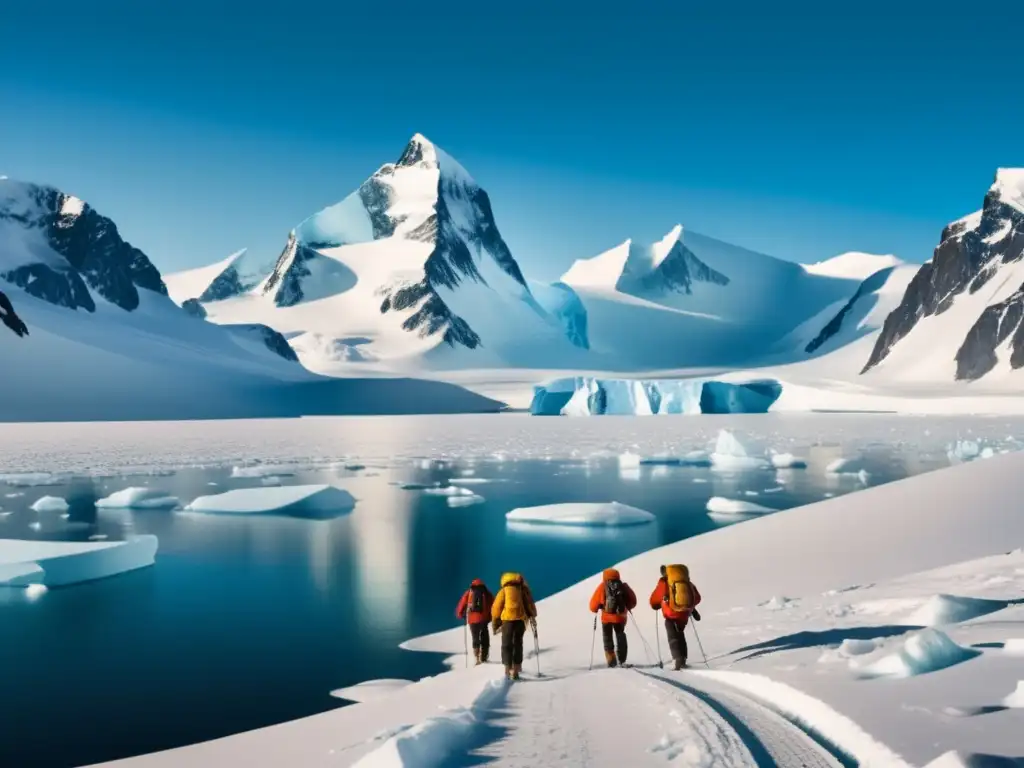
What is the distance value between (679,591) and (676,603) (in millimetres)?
107

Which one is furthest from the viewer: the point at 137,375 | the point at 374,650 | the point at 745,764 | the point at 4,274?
the point at 4,274

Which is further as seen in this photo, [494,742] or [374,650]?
[374,650]

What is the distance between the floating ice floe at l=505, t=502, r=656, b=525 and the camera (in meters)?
20.5

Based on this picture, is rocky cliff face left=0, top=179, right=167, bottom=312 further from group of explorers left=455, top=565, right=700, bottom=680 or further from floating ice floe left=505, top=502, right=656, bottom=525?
group of explorers left=455, top=565, right=700, bottom=680

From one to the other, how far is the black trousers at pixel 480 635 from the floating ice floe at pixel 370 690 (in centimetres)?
76

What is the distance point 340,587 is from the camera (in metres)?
14.3

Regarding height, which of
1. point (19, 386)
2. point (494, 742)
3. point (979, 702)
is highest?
point (19, 386)

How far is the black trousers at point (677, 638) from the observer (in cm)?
820

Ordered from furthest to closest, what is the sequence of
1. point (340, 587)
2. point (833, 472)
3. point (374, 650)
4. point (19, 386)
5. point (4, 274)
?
point (4, 274) < point (19, 386) < point (833, 472) < point (340, 587) < point (374, 650)

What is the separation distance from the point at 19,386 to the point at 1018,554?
289ft

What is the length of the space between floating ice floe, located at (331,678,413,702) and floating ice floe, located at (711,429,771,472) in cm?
2580

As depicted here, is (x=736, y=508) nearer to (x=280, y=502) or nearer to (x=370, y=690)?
(x=280, y=502)

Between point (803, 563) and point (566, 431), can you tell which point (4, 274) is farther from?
point (803, 563)

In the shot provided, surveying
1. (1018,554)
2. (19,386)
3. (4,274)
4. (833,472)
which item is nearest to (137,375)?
(19,386)
